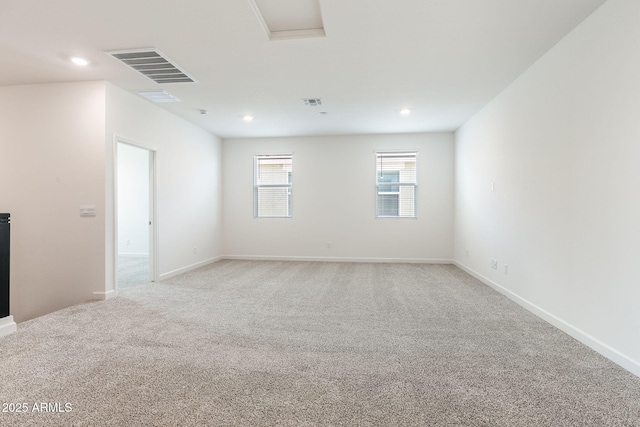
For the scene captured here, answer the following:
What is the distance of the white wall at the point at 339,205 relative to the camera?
6.62 metres

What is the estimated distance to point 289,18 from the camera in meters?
2.78

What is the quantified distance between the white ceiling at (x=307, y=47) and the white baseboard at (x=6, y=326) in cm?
249

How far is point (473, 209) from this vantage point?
5.36 meters

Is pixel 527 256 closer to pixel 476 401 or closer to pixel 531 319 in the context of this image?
pixel 531 319

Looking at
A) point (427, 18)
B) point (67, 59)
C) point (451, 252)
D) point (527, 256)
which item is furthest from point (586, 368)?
point (67, 59)

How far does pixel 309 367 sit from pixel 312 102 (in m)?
3.69

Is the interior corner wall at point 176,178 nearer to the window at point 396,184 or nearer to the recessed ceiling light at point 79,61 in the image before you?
the recessed ceiling light at point 79,61

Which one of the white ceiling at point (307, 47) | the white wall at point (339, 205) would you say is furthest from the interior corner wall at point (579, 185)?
the white wall at point (339, 205)

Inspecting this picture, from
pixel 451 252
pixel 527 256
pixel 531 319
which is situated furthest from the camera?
pixel 451 252

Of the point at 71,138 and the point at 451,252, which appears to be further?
the point at 451,252

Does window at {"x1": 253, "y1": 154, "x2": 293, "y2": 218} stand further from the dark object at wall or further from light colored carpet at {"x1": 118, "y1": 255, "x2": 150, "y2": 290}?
the dark object at wall

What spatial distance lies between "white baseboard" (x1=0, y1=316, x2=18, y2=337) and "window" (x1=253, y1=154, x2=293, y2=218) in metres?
4.58

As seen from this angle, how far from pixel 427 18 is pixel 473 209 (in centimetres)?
355

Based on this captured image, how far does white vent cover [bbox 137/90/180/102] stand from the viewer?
4.30 meters
